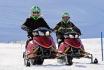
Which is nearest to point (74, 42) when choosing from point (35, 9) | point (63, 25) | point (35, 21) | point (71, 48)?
point (71, 48)

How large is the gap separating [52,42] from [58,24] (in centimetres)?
255

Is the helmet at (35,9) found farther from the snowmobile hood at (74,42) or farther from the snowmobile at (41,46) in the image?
the snowmobile hood at (74,42)

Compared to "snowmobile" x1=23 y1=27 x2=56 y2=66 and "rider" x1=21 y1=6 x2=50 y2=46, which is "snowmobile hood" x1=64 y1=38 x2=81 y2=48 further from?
"snowmobile" x1=23 y1=27 x2=56 y2=66

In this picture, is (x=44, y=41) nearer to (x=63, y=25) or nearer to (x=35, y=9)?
(x=35, y=9)

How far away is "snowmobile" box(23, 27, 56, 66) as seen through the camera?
60.8 ft

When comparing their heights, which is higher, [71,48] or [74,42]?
[74,42]

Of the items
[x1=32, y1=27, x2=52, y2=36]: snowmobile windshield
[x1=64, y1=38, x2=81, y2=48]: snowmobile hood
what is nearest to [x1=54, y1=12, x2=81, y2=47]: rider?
[x1=64, y1=38, x2=81, y2=48]: snowmobile hood

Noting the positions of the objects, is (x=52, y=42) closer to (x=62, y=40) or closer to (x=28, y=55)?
(x=28, y=55)

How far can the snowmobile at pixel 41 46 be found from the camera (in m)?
18.5

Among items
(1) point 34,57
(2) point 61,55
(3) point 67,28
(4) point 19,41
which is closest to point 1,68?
(1) point 34,57

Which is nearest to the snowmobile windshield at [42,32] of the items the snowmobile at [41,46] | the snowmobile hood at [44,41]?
the snowmobile at [41,46]

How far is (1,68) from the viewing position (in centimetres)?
1670

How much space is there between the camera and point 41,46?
1852 cm

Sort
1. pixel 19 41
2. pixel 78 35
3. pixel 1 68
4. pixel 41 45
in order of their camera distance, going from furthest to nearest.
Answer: pixel 19 41 < pixel 78 35 < pixel 41 45 < pixel 1 68
